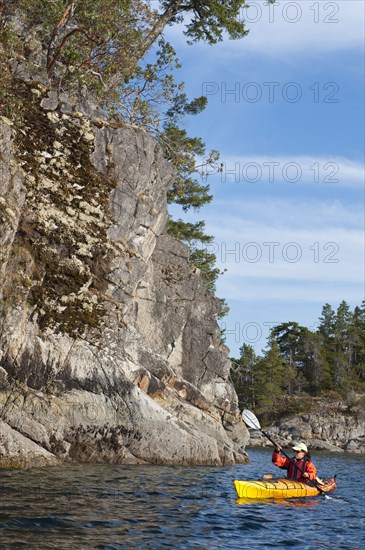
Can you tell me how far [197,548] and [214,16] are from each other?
32.8 m

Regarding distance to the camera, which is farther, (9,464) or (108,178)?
(108,178)

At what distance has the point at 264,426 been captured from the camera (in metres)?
79.5

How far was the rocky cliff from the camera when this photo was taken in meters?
19.8

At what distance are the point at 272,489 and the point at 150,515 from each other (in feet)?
18.3

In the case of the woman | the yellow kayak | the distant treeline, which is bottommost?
the yellow kayak

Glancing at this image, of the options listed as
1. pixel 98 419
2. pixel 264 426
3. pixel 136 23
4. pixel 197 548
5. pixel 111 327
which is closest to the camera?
pixel 197 548

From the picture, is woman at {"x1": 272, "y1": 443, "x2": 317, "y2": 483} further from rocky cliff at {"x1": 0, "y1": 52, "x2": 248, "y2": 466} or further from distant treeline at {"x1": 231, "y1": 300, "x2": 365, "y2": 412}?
distant treeline at {"x1": 231, "y1": 300, "x2": 365, "y2": 412}

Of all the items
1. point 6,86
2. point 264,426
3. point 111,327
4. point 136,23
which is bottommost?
point 264,426

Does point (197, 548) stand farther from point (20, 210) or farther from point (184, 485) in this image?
point (20, 210)

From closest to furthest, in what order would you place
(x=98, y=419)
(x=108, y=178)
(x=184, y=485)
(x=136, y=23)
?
(x=184, y=485), (x=98, y=419), (x=108, y=178), (x=136, y=23)

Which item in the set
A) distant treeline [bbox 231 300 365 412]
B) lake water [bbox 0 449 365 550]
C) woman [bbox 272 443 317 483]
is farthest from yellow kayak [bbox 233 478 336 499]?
distant treeline [bbox 231 300 365 412]

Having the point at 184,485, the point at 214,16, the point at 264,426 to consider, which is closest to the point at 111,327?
the point at 184,485

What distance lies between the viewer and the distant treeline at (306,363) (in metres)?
85.2

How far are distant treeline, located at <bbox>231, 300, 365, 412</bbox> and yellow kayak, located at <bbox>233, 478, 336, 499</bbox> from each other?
61482 millimetres
